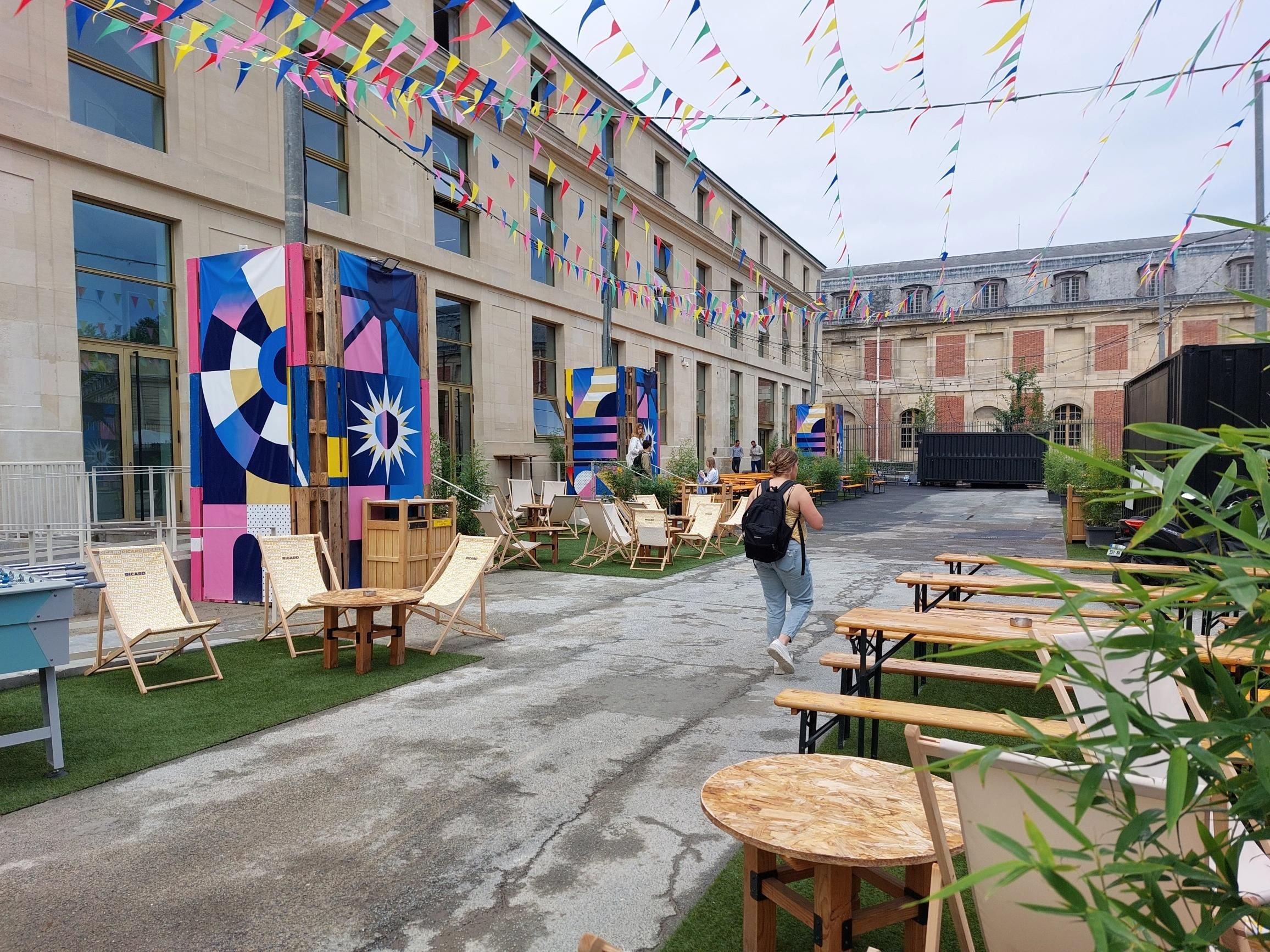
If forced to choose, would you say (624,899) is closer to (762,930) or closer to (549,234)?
(762,930)

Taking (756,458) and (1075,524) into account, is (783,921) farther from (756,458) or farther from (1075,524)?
(756,458)

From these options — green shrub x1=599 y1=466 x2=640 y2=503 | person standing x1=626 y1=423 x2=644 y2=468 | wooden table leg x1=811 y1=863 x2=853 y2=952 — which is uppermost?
person standing x1=626 y1=423 x2=644 y2=468

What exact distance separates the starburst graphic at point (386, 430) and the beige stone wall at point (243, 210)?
3898mm

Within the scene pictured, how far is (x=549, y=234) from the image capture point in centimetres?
1984

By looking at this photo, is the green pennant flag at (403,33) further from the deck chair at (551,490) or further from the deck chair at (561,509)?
the deck chair at (551,490)

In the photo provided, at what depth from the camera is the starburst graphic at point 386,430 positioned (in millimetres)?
9211

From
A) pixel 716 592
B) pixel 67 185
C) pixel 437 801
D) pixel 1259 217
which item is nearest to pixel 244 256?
pixel 67 185

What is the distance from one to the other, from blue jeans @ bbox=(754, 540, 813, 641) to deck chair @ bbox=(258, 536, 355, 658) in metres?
3.59

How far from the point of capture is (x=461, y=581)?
6961 millimetres

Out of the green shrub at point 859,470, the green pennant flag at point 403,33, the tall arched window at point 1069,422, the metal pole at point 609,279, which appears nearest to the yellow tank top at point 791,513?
the green pennant flag at point 403,33

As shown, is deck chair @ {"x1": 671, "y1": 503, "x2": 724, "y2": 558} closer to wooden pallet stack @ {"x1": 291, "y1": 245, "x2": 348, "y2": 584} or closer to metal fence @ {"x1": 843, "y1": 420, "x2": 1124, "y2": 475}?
wooden pallet stack @ {"x1": 291, "y1": 245, "x2": 348, "y2": 584}

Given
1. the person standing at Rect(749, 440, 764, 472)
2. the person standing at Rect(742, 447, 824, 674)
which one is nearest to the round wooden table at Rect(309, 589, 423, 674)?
the person standing at Rect(742, 447, 824, 674)

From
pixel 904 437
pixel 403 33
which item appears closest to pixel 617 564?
pixel 403 33

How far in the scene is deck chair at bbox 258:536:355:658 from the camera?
6.63 m
